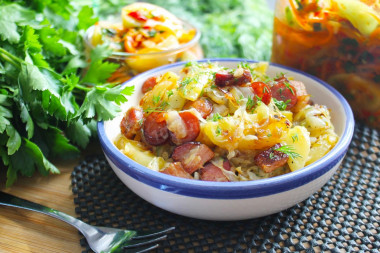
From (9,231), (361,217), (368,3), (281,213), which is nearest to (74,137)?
(9,231)

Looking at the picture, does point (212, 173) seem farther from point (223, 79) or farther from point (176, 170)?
point (223, 79)

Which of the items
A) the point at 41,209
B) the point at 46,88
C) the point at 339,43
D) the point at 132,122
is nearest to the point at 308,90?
the point at 339,43

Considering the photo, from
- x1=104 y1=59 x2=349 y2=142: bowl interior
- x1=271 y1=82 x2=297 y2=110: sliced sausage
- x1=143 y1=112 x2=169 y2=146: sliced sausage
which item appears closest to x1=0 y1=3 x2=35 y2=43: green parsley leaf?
x1=104 y1=59 x2=349 y2=142: bowl interior

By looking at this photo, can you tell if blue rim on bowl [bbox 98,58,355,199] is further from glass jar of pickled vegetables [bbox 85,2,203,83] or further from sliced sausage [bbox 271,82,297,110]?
glass jar of pickled vegetables [bbox 85,2,203,83]

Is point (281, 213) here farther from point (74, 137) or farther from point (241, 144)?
point (74, 137)

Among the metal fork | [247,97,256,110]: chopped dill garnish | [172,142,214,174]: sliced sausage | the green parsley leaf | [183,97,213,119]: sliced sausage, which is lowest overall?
the metal fork

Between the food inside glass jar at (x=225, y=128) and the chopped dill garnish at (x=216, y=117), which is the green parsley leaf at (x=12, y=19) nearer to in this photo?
the food inside glass jar at (x=225, y=128)
